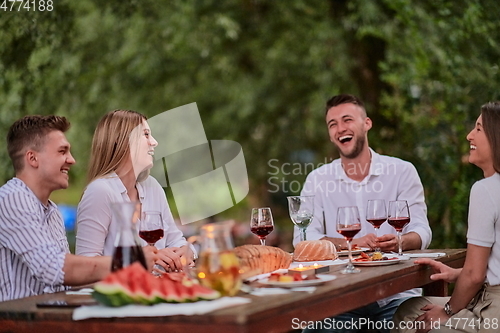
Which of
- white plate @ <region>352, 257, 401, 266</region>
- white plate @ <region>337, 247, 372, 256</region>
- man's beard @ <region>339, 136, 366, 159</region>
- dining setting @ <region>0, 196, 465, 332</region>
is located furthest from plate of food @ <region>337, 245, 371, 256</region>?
man's beard @ <region>339, 136, 366, 159</region>

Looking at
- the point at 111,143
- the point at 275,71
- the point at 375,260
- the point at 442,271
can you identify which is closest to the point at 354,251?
the point at 375,260

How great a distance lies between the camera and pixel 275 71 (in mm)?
9555

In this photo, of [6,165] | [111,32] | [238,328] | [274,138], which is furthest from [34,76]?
[238,328]

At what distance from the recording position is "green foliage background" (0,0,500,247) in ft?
21.0

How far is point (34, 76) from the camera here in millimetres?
7133

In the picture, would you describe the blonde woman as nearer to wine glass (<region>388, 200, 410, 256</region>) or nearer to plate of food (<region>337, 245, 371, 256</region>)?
plate of food (<region>337, 245, 371, 256</region>)

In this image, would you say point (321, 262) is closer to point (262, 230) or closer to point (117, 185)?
point (262, 230)

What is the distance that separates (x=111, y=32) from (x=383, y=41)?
3.58 meters

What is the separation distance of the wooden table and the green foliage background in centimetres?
371

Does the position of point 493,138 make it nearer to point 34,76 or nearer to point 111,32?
point 34,76

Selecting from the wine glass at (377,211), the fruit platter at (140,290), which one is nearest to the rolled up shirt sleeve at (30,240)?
the fruit platter at (140,290)

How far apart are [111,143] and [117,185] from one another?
0.23 m

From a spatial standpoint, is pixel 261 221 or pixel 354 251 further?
pixel 354 251

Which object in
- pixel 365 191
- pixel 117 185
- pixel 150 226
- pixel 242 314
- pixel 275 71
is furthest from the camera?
pixel 275 71
